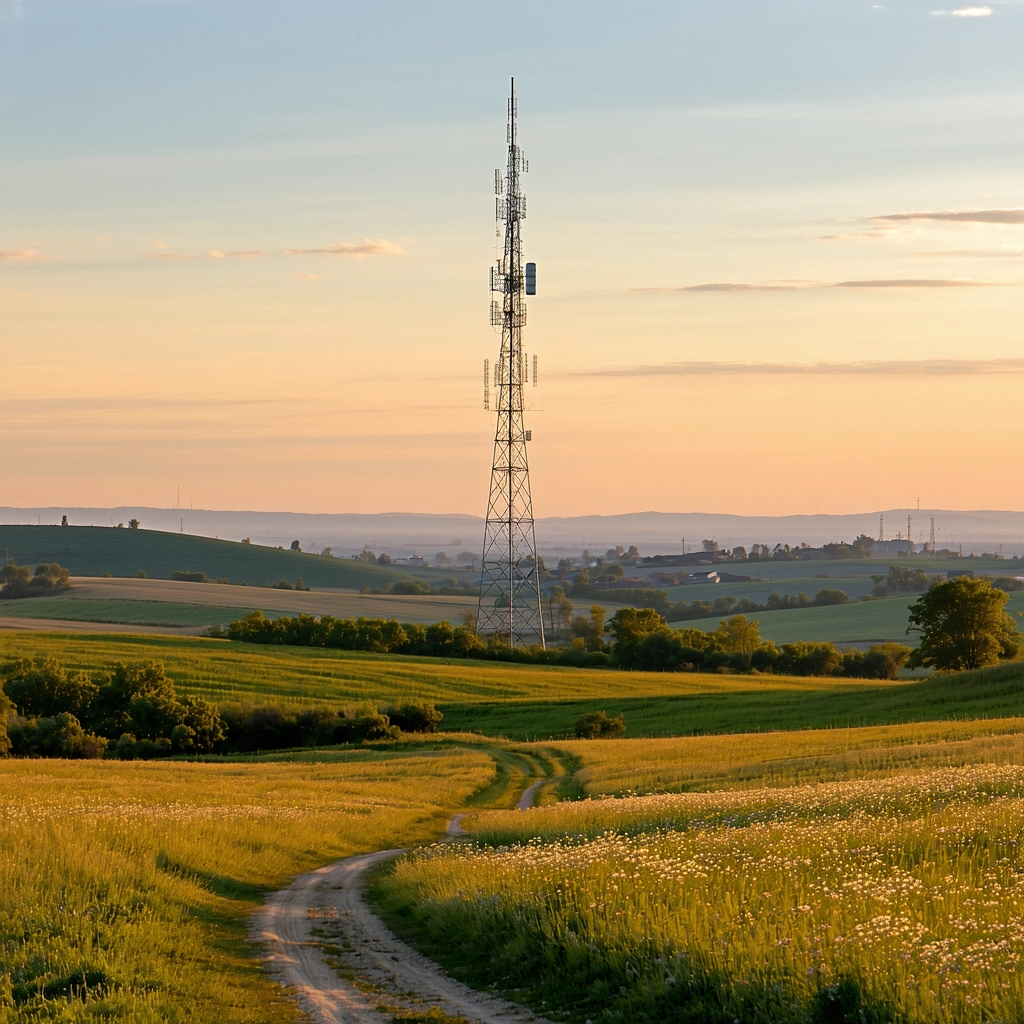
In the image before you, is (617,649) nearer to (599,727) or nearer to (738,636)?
(738,636)

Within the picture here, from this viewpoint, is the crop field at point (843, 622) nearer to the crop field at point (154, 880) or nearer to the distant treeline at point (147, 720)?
the distant treeline at point (147, 720)

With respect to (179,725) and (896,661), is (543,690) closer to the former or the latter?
(179,725)

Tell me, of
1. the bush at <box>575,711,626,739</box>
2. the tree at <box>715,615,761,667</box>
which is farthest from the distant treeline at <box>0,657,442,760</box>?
the tree at <box>715,615,761,667</box>

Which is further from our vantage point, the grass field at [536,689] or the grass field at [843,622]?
the grass field at [843,622]

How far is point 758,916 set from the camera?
12102 millimetres

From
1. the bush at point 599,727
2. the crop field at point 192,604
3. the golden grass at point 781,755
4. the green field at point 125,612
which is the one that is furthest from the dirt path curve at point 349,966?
the green field at point 125,612

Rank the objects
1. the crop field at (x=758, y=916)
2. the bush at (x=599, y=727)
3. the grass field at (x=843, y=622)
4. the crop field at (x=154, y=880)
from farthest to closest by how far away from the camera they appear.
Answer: the grass field at (x=843, y=622), the bush at (x=599, y=727), the crop field at (x=154, y=880), the crop field at (x=758, y=916)

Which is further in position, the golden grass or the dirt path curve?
the golden grass

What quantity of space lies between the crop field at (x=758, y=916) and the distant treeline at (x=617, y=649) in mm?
84924

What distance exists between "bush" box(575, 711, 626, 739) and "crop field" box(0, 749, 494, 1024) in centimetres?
2652

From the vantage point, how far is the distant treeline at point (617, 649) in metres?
105

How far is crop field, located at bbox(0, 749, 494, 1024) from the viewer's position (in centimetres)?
1188

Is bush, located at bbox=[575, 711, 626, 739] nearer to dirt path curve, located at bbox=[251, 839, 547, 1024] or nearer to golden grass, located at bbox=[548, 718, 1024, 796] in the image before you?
golden grass, located at bbox=[548, 718, 1024, 796]

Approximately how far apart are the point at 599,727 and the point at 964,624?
3558 cm
